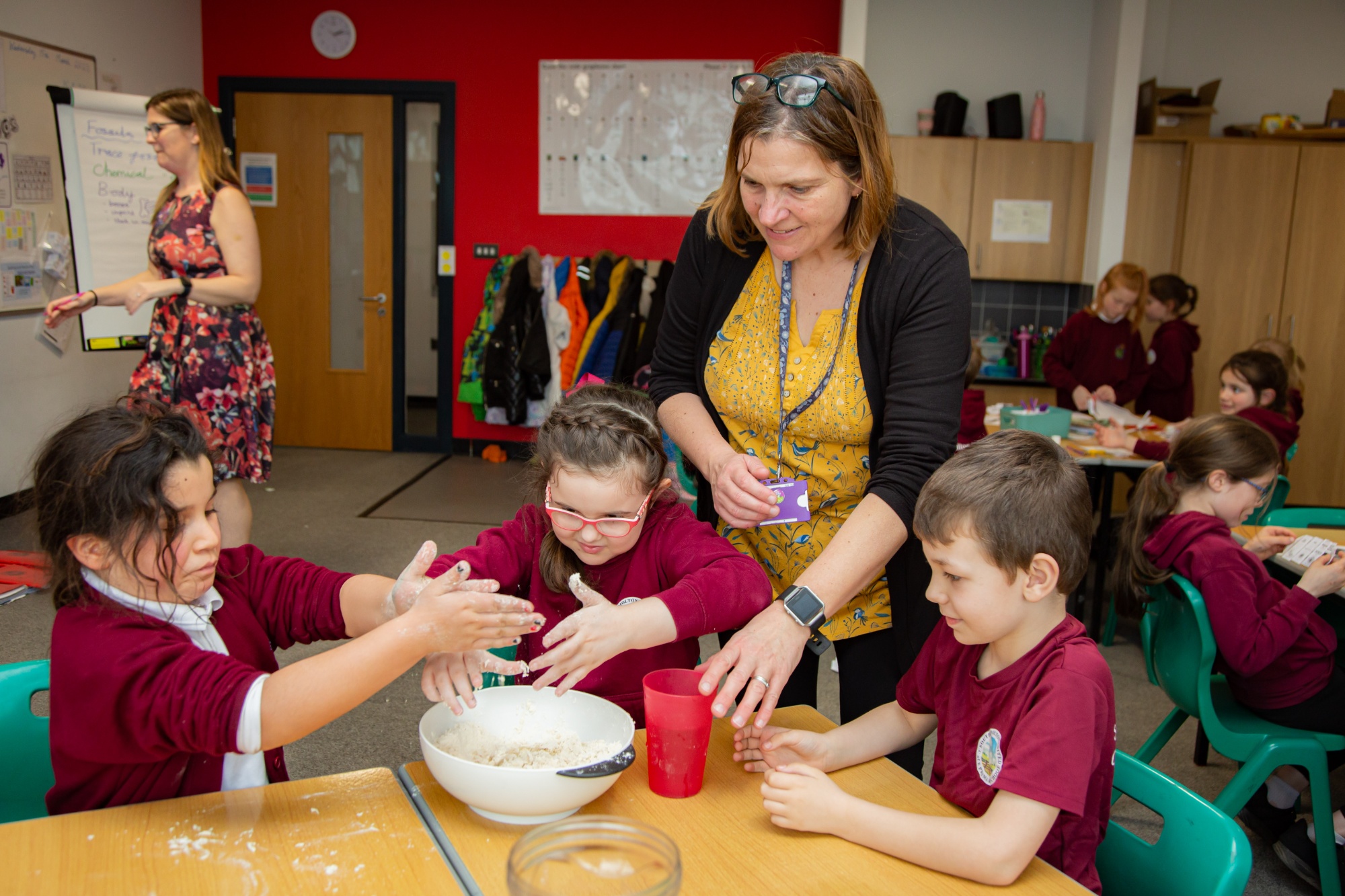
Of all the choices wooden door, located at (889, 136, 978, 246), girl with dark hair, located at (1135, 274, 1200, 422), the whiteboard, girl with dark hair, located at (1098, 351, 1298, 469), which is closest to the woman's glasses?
girl with dark hair, located at (1098, 351, 1298, 469)

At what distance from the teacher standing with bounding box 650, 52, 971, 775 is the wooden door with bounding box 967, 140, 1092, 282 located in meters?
4.60

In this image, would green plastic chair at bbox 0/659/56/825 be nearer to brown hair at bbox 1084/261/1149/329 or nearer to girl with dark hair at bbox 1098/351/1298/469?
girl with dark hair at bbox 1098/351/1298/469

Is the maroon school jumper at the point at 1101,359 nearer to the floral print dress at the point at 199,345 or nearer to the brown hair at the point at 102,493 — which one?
the floral print dress at the point at 199,345

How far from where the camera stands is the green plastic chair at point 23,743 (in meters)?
1.35

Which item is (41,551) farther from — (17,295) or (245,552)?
(17,295)

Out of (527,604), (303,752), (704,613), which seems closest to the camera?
(527,604)

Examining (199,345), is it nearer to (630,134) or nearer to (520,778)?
(520,778)

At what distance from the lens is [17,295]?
15.6 feet

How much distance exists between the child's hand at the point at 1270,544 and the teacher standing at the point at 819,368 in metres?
1.43

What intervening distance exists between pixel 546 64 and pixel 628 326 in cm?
180

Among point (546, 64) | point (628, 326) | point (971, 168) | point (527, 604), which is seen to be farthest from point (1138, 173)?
A: point (527, 604)

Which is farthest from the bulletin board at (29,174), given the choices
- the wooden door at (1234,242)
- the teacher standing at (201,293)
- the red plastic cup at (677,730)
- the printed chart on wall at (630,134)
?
the wooden door at (1234,242)

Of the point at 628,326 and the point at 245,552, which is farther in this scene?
the point at 628,326

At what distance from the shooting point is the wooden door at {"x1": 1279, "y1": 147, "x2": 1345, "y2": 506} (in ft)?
18.5
